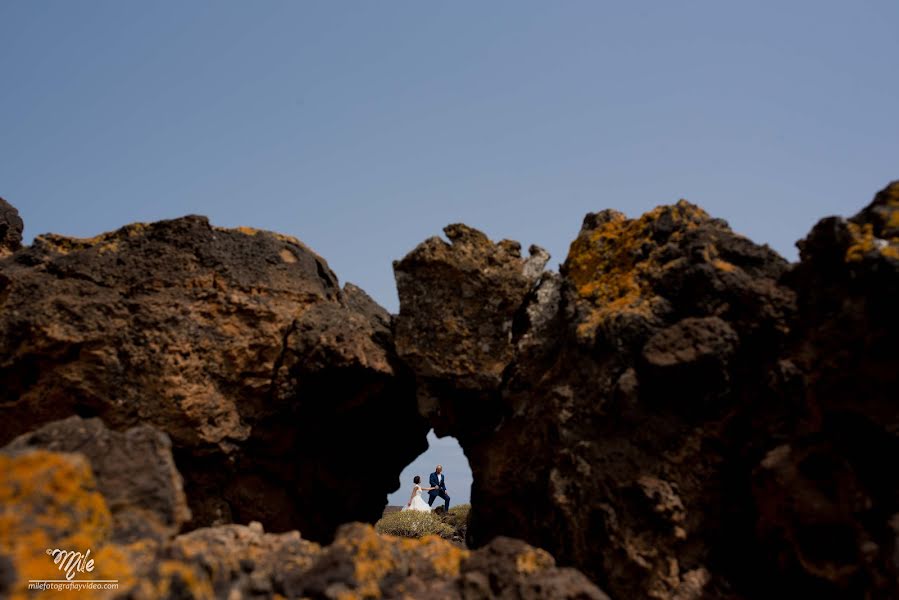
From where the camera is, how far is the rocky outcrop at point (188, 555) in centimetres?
349

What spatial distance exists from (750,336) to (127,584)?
5.06 m

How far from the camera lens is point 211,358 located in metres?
7.44

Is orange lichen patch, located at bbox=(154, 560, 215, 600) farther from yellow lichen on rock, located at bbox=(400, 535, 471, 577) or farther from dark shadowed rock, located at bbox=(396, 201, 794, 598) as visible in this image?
dark shadowed rock, located at bbox=(396, 201, 794, 598)

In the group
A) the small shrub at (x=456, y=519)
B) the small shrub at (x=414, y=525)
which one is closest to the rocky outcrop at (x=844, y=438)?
the small shrub at (x=414, y=525)

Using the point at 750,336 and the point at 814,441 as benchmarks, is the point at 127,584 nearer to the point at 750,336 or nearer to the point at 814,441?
the point at 814,441

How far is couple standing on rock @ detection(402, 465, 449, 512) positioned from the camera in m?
19.2

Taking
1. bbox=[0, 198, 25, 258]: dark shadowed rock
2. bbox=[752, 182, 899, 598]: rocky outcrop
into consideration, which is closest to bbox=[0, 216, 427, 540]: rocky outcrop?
bbox=[0, 198, 25, 258]: dark shadowed rock

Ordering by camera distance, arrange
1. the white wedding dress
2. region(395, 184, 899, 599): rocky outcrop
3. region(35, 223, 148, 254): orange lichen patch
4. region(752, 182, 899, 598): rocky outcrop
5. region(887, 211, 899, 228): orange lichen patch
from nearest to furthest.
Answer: region(752, 182, 899, 598): rocky outcrop
region(395, 184, 899, 599): rocky outcrop
region(887, 211, 899, 228): orange lichen patch
region(35, 223, 148, 254): orange lichen patch
the white wedding dress

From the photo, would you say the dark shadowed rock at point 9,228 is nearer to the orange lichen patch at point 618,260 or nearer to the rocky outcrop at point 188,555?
the rocky outcrop at point 188,555

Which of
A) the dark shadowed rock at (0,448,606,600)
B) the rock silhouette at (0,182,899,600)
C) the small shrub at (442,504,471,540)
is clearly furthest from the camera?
the small shrub at (442,504,471,540)

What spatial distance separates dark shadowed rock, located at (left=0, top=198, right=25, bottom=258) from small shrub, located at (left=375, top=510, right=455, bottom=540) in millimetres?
8044

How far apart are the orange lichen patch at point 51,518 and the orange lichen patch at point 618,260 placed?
Answer: 4445 millimetres

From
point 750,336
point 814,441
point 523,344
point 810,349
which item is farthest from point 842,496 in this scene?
point 523,344

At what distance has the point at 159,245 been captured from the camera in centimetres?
784
